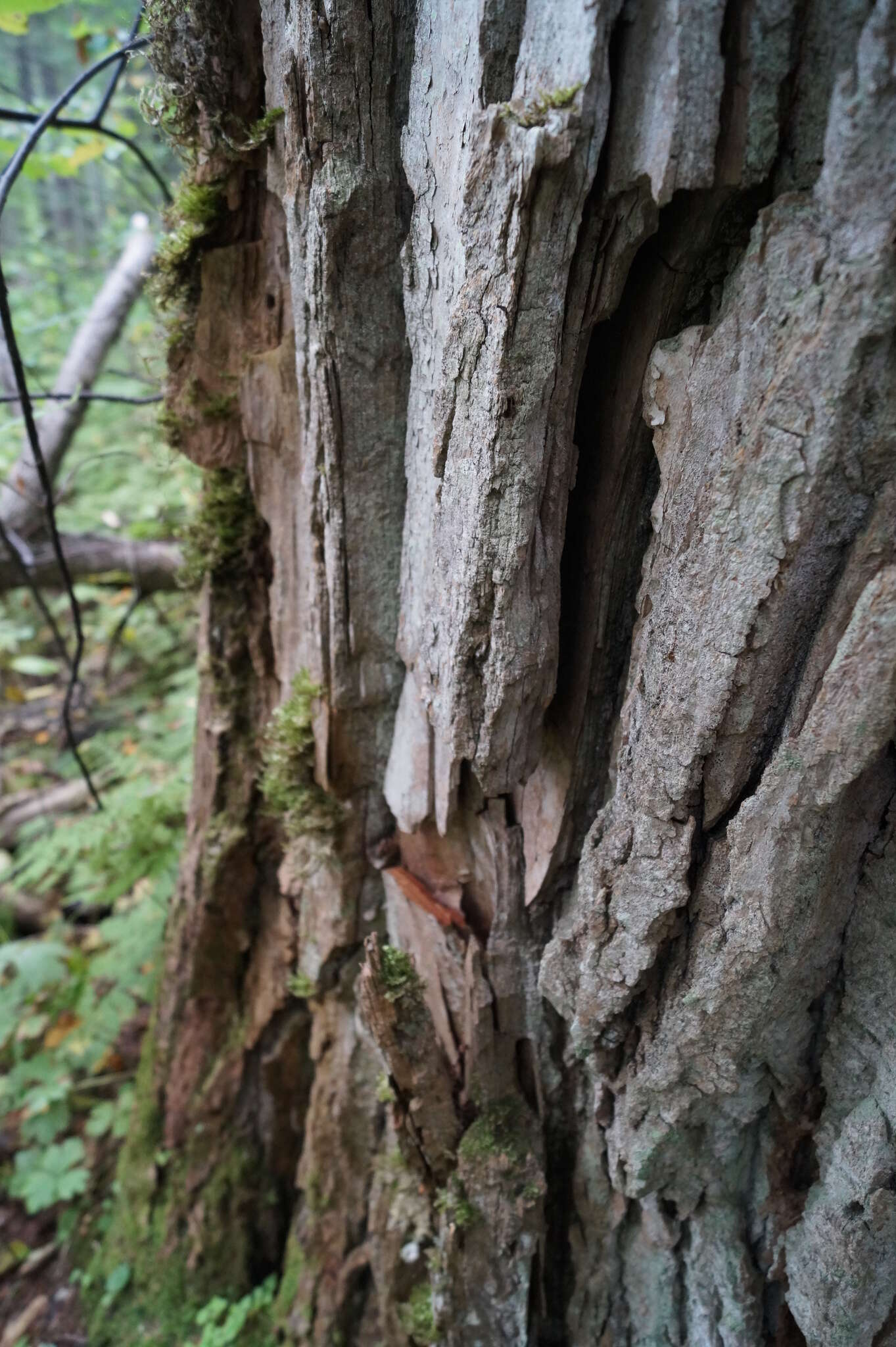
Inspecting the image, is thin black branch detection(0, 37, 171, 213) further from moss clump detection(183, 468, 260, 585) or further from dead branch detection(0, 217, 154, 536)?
dead branch detection(0, 217, 154, 536)

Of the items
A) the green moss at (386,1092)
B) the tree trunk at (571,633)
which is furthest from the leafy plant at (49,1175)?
the green moss at (386,1092)

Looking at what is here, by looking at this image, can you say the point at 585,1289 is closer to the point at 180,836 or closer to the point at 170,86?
the point at 180,836

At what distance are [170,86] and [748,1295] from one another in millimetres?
3030

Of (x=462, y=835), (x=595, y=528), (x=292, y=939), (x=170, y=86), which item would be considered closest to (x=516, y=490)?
(x=595, y=528)

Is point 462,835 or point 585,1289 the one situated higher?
point 462,835

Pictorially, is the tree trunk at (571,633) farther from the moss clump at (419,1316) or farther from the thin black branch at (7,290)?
the thin black branch at (7,290)

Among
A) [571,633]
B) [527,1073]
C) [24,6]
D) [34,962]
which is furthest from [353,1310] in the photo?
[24,6]

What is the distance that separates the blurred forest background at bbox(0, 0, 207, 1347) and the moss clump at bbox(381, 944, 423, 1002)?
143cm

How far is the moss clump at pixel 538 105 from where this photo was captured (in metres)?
1.07

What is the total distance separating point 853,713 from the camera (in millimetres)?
1156

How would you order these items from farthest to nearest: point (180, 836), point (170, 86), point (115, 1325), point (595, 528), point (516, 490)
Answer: point (180, 836)
point (115, 1325)
point (170, 86)
point (595, 528)
point (516, 490)

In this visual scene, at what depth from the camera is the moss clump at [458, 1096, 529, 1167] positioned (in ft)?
6.34

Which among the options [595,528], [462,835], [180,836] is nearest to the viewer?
[595,528]

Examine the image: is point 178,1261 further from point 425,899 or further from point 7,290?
point 7,290
